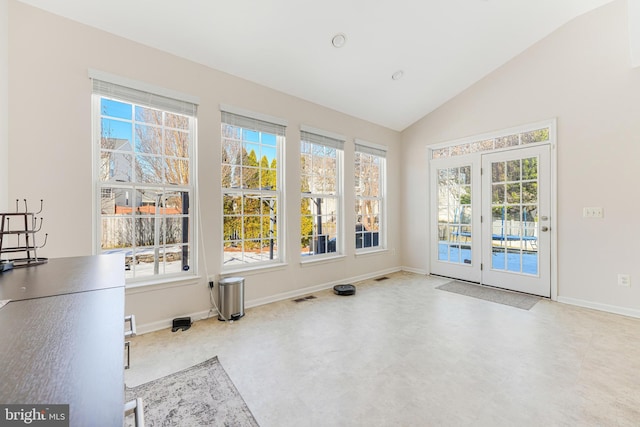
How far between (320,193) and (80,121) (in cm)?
282

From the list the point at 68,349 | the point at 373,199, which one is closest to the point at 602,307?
the point at 373,199

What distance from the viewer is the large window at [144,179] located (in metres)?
2.65

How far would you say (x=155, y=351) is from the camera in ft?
7.75

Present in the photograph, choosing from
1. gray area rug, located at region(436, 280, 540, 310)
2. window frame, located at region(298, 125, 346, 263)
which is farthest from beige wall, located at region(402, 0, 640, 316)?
Result: window frame, located at region(298, 125, 346, 263)

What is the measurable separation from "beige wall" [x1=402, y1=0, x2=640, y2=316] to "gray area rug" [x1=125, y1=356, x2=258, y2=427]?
13.5 feet

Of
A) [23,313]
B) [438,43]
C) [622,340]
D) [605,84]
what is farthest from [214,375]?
[605,84]

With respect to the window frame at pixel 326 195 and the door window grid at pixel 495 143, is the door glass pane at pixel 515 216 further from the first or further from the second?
the window frame at pixel 326 195

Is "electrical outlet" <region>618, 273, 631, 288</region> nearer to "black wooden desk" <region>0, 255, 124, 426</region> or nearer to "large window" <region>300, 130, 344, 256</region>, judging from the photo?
"large window" <region>300, 130, 344, 256</region>

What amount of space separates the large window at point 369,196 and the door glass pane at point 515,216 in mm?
1765

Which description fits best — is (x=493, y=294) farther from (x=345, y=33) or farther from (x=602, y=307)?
(x=345, y=33)

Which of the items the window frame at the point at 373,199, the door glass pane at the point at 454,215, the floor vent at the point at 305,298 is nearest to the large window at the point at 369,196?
the window frame at the point at 373,199

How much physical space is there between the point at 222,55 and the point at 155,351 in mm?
2960

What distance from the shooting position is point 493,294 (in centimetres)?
395

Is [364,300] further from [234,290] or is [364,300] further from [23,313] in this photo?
[23,313]
